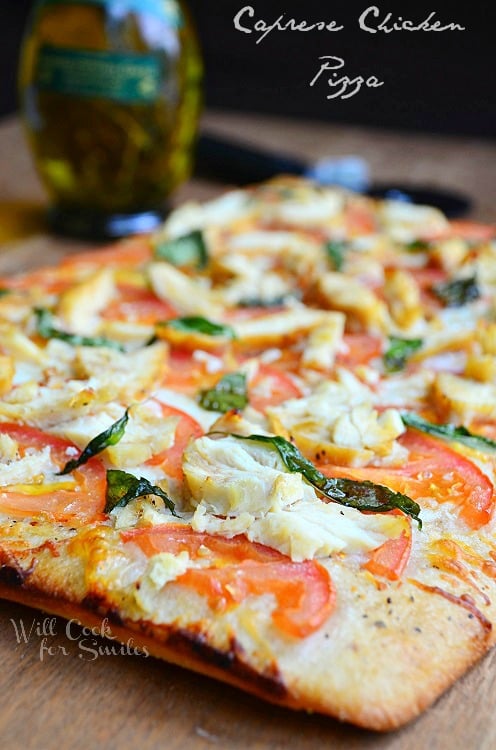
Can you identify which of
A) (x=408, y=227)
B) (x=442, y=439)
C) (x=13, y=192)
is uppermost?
(x=442, y=439)

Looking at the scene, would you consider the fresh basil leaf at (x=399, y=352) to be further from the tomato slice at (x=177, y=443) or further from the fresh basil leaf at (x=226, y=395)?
the tomato slice at (x=177, y=443)

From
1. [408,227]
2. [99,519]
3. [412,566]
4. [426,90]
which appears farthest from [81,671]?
[426,90]

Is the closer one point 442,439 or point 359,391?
point 442,439

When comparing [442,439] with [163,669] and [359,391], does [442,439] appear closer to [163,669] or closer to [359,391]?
[359,391]

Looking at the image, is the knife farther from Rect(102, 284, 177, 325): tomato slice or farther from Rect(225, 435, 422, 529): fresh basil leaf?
Rect(225, 435, 422, 529): fresh basil leaf

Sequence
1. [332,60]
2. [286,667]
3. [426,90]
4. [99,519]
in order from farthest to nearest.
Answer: [426,90] → [332,60] → [99,519] → [286,667]

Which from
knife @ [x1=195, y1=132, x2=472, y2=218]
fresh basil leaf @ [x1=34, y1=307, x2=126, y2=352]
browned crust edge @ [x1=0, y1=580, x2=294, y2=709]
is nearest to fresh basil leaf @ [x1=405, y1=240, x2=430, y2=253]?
knife @ [x1=195, y1=132, x2=472, y2=218]
